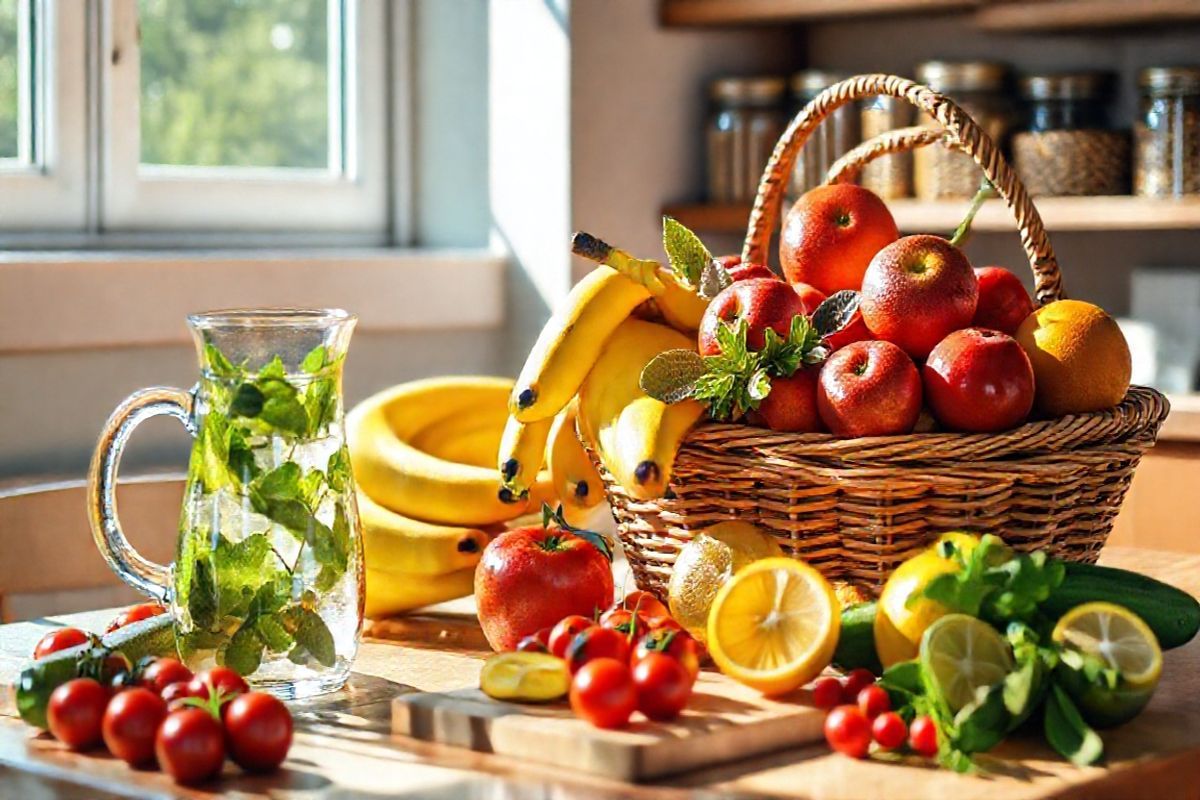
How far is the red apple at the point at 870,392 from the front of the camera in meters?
1.05

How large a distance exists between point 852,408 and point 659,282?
217 mm

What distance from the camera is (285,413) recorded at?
0.97m

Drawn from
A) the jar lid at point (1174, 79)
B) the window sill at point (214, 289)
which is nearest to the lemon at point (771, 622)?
the window sill at point (214, 289)

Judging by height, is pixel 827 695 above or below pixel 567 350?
below

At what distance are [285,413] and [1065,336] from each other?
0.50m

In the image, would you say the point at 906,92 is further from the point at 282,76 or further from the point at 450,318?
the point at 282,76

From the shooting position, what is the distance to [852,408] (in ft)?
3.46

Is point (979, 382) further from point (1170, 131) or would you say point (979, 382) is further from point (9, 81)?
point (9, 81)

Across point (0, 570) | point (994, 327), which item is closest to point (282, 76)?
point (0, 570)

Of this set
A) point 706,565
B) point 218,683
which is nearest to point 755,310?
point 706,565

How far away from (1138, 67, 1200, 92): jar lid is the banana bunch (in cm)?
124

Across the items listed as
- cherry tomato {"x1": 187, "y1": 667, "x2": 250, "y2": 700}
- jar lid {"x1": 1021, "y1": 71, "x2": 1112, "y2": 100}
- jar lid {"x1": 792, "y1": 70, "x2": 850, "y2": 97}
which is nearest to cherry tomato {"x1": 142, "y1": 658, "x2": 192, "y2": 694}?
cherry tomato {"x1": 187, "y1": 667, "x2": 250, "y2": 700}

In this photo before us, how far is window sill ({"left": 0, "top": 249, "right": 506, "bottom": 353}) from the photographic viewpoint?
2137mm

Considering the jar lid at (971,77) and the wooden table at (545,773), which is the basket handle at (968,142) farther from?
the jar lid at (971,77)
